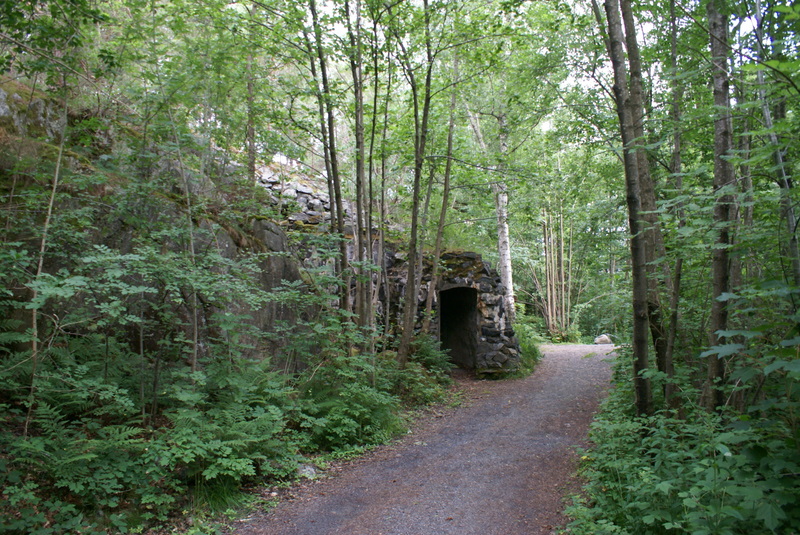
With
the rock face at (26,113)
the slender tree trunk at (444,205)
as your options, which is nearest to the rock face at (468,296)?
the slender tree trunk at (444,205)

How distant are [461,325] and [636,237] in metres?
7.53

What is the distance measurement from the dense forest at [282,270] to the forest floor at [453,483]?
369 mm

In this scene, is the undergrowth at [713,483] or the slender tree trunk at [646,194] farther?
the slender tree trunk at [646,194]

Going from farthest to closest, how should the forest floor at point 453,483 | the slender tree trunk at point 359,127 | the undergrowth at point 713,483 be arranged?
the slender tree trunk at point 359,127 < the forest floor at point 453,483 < the undergrowth at point 713,483

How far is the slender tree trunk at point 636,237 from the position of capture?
471cm

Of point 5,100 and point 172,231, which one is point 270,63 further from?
point 172,231

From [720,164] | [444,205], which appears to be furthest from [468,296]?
[720,164]

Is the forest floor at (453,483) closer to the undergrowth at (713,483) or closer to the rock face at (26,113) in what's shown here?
the undergrowth at (713,483)

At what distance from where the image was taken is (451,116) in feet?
31.0

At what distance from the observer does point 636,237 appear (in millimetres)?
4652

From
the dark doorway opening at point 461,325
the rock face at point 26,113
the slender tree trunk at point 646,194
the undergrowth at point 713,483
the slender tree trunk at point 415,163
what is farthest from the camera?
the dark doorway opening at point 461,325

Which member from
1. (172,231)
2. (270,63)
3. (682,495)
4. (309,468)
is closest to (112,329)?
(172,231)

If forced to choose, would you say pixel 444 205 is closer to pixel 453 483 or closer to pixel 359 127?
pixel 359 127

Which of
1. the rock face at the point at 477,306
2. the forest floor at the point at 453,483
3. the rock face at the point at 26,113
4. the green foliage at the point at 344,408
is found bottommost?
the forest floor at the point at 453,483
